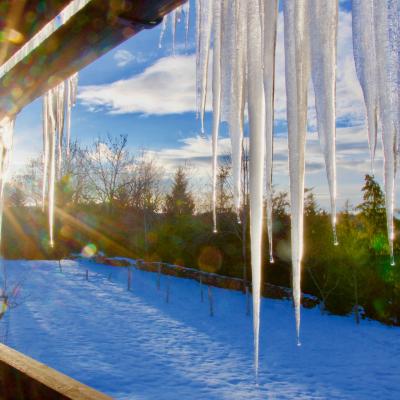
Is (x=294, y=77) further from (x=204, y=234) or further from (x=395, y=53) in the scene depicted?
(x=204, y=234)

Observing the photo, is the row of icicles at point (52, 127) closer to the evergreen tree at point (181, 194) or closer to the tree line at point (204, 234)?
the tree line at point (204, 234)

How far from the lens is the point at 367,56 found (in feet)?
2.18

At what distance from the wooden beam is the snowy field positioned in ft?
23.3

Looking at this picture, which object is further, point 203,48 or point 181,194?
point 181,194

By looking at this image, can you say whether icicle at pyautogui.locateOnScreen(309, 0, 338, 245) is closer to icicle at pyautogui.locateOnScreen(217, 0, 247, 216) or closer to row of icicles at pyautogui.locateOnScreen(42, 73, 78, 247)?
icicle at pyautogui.locateOnScreen(217, 0, 247, 216)

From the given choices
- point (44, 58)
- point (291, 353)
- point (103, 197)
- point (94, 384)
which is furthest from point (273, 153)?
point (103, 197)

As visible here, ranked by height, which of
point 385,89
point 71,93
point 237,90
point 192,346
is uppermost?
point 71,93

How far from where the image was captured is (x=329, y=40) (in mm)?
721

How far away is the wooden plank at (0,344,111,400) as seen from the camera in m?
→ 1.08

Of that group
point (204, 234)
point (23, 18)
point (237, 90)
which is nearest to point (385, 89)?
point (237, 90)

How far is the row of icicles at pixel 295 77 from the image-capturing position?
2.07ft

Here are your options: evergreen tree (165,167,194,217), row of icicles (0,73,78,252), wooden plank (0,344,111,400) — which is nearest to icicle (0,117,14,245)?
row of icicles (0,73,78,252)

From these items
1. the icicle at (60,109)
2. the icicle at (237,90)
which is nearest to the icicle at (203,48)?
the icicle at (237,90)

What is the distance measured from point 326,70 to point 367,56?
3.1 inches
